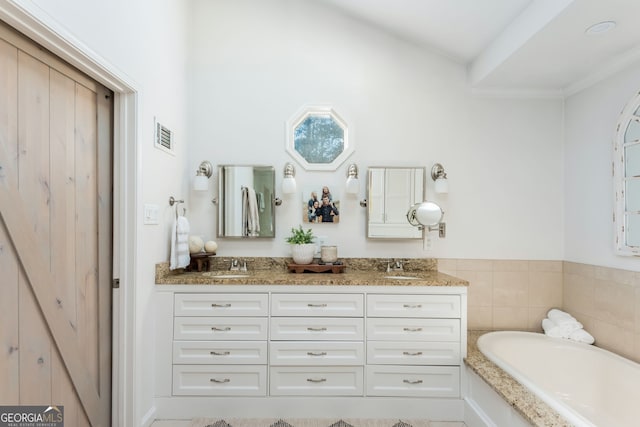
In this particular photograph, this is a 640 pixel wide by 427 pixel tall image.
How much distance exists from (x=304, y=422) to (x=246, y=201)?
1.62 metres

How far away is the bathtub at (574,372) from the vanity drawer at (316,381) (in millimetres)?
872

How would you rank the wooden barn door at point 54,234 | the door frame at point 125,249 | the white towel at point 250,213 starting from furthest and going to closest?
1. the white towel at point 250,213
2. the door frame at point 125,249
3. the wooden barn door at point 54,234

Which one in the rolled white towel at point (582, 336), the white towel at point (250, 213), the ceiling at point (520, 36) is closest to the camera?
the ceiling at point (520, 36)

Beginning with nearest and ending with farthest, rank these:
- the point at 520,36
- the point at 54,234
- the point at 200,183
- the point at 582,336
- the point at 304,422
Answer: the point at 54,234 < the point at 520,36 < the point at 304,422 < the point at 582,336 < the point at 200,183

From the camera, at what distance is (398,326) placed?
2.24 metres

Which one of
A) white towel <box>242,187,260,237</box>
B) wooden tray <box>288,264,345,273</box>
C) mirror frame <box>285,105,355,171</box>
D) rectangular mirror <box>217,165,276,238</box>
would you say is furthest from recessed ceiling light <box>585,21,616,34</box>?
white towel <box>242,187,260,237</box>

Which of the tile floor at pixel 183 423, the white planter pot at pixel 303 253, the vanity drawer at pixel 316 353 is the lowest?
the tile floor at pixel 183 423

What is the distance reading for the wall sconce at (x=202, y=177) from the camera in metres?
2.65

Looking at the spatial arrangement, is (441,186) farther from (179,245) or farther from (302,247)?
(179,245)

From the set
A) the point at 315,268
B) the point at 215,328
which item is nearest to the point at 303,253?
the point at 315,268

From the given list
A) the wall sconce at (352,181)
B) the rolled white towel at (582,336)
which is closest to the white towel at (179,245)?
the wall sconce at (352,181)

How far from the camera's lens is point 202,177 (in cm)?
266

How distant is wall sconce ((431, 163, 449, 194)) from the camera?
2688 mm

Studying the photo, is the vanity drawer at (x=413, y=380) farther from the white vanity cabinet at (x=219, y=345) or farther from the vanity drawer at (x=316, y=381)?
the white vanity cabinet at (x=219, y=345)
